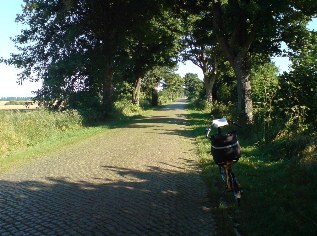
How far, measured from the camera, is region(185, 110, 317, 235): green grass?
6.21 m

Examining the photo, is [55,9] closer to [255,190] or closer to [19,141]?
[19,141]

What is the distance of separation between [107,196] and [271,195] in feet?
12.5

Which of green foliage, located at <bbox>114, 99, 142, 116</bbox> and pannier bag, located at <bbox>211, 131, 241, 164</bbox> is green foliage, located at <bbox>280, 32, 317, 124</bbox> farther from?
green foliage, located at <bbox>114, 99, 142, 116</bbox>

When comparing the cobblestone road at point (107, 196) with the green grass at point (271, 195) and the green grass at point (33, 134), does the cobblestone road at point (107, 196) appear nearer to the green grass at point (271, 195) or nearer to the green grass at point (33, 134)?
the green grass at point (271, 195)

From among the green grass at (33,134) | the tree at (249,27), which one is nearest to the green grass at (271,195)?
the green grass at (33,134)

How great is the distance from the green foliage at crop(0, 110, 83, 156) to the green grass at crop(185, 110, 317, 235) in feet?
30.5

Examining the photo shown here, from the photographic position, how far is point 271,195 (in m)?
7.89

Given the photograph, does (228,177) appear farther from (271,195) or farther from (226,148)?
(271,195)

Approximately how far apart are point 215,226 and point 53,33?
26.1 metres

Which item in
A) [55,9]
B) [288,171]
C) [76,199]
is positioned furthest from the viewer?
[55,9]

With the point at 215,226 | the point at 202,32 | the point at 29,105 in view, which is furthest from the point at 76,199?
the point at 29,105

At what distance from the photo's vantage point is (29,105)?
1222 inches

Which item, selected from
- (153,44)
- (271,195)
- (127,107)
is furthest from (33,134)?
(153,44)

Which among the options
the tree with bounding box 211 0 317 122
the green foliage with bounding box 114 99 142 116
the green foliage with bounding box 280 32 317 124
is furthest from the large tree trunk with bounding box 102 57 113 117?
the green foliage with bounding box 280 32 317 124
